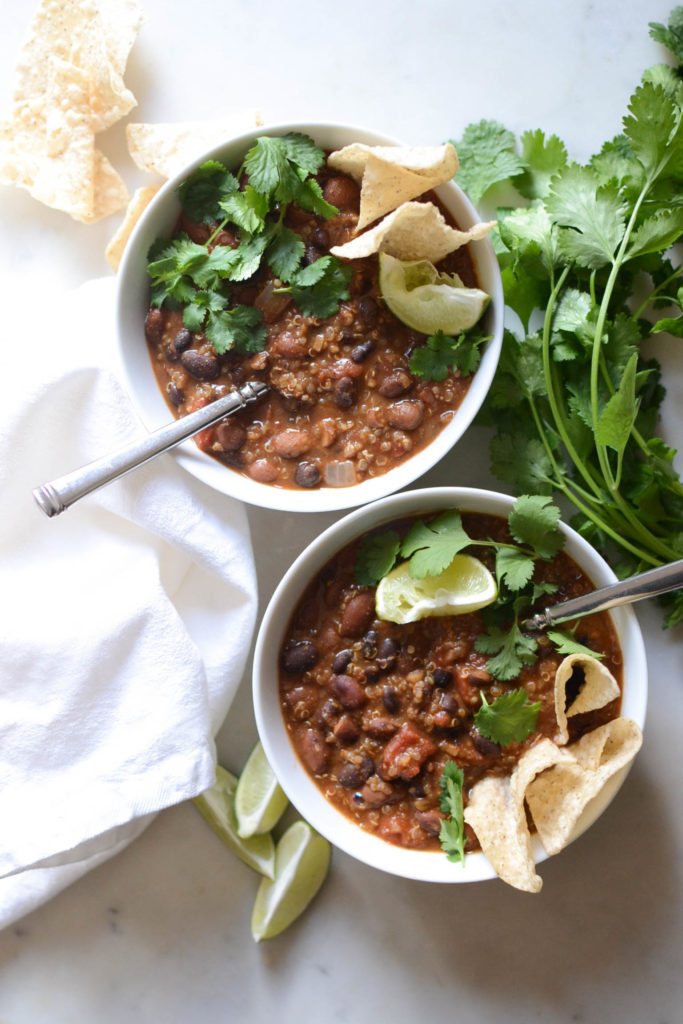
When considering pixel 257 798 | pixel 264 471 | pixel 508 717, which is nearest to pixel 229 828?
pixel 257 798

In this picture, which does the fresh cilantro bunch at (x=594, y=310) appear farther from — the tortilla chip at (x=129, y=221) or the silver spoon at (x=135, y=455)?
the tortilla chip at (x=129, y=221)

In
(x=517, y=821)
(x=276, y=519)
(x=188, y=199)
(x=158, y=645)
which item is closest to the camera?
(x=517, y=821)

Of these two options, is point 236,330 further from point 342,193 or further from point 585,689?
point 585,689

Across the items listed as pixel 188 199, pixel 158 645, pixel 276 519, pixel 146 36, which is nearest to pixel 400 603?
pixel 276 519

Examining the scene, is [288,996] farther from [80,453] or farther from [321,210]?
[321,210]

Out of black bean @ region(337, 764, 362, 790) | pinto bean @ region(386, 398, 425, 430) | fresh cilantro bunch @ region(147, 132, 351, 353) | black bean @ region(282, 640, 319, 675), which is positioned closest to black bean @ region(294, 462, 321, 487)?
pinto bean @ region(386, 398, 425, 430)

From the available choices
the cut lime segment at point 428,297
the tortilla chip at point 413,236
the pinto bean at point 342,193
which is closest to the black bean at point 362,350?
the cut lime segment at point 428,297

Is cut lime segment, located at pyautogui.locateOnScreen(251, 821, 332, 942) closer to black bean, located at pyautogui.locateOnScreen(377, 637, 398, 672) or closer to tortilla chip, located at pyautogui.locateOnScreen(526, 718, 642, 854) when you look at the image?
black bean, located at pyautogui.locateOnScreen(377, 637, 398, 672)
